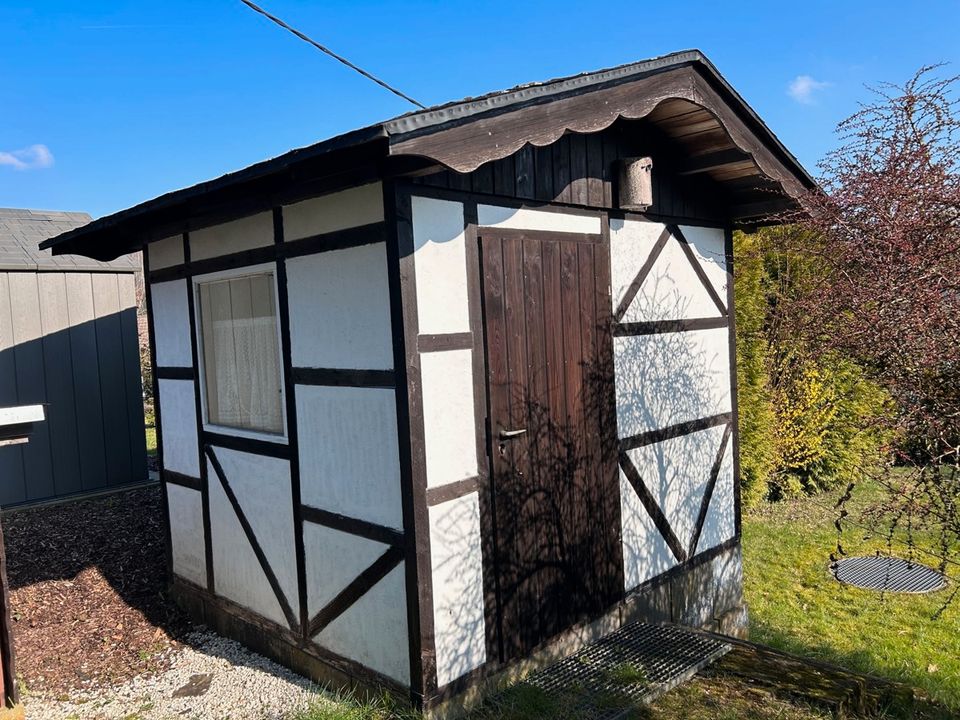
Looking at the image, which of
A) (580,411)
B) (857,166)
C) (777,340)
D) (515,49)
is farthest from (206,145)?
(857,166)

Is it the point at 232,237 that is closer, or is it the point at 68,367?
the point at 232,237

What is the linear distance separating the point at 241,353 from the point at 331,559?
57.4 inches

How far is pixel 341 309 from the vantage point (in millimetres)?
3787

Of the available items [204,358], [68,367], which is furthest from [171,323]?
[68,367]

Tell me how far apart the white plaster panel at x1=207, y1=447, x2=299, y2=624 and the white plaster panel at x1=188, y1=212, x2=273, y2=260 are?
1264 millimetres

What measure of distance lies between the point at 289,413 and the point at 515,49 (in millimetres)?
7775

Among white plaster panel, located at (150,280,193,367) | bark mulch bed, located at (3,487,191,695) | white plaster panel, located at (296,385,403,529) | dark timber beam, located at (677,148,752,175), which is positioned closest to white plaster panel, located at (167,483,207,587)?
bark mulch bed, located at (3,487,191,695)

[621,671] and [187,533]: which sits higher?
[187,533]

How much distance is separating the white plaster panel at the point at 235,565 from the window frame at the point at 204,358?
41 centimetres

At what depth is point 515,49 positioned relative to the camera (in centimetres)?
1024

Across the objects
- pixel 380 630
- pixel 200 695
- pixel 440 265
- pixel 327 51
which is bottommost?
pixel 200 695

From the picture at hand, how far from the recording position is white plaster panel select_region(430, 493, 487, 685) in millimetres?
3611

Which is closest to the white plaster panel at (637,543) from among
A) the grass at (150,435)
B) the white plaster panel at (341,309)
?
the white plaster panel at (341,309)

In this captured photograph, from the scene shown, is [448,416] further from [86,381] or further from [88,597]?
[86,381]
